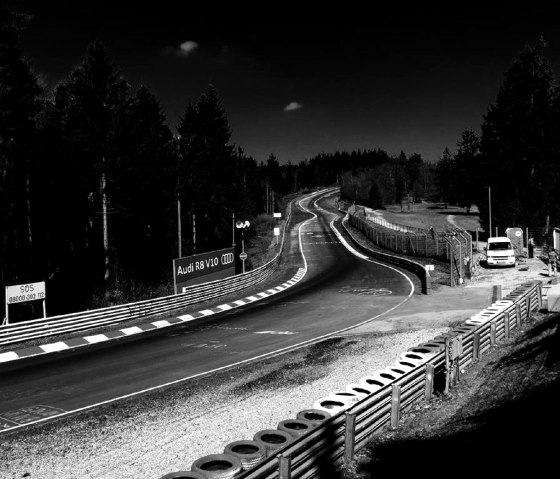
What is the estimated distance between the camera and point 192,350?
1958cm

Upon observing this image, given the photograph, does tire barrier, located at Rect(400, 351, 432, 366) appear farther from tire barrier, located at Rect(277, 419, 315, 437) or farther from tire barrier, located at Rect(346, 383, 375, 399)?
tire barrier, located at Rect(277, 419, 315, 437)

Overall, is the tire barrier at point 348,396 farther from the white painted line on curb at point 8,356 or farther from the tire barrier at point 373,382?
the white painted line on curb at point 8,356

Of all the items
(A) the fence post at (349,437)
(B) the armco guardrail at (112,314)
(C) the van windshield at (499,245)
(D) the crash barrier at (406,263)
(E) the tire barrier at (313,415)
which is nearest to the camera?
(A) the fence post at (349,437)

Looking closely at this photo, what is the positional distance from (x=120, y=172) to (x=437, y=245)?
85.9 feet

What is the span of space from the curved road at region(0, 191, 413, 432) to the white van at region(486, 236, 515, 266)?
7086 mm

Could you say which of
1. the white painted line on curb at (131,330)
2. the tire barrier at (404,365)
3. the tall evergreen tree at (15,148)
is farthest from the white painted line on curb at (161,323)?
the tire barrier at (404,365)

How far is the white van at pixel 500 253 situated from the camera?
39.5m

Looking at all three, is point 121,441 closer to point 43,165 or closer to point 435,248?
point 43,165

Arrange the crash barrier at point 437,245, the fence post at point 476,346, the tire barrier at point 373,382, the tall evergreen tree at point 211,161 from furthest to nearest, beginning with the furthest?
1. the tall evergreen tree at point 211,161
2. the crash barrier at point 437,245
3. the fence post at point 476,346
4. the tire barrier at point 373,382

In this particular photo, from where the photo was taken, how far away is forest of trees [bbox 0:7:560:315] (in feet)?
107

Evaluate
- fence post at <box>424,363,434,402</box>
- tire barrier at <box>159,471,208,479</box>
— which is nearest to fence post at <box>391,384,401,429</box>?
fence post at <box>424,363,434,402</box>

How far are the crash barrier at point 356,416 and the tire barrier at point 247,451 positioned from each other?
0.06 m

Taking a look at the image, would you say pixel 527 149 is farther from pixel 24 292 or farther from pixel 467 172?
pixel 24 292

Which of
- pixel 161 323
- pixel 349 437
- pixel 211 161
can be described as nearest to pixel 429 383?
pixel 349 437
